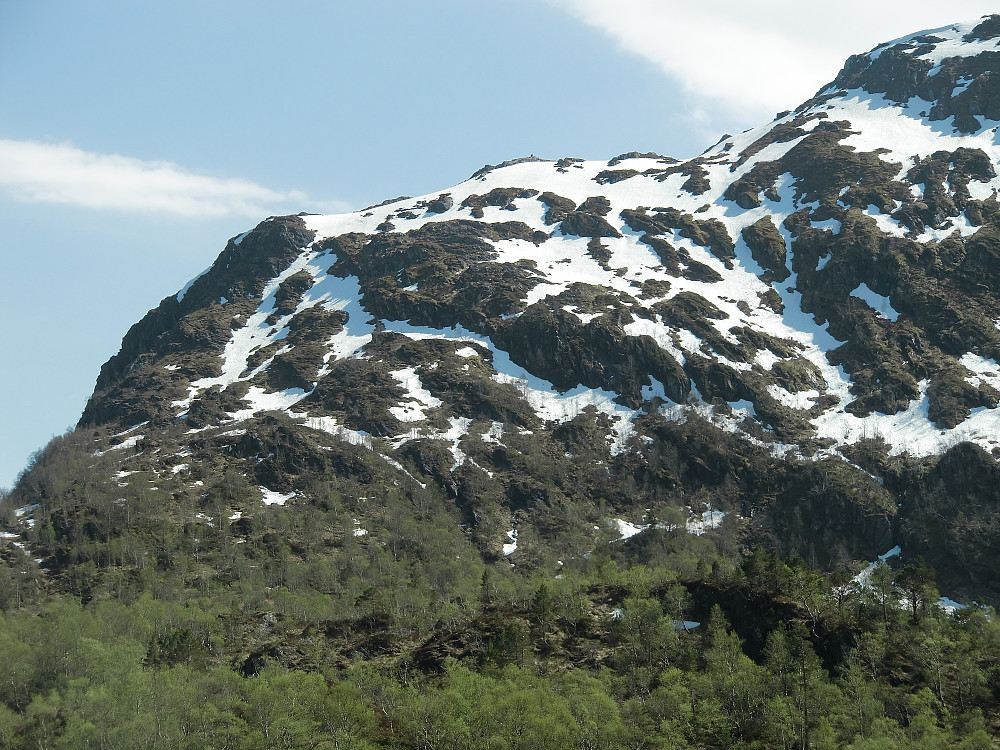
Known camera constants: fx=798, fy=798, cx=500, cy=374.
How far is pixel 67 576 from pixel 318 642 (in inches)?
3214

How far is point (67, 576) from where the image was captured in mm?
164500

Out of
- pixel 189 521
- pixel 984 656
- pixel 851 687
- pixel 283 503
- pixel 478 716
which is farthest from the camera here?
pixel 283 503

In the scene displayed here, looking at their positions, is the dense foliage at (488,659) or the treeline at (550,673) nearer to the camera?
the treeline at (550,673)

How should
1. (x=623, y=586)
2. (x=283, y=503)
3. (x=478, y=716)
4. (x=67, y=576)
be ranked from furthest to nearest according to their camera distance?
(x=283, y=503)
(x=67, y=576)
(x=623, y=586)
(x=478, y=716)

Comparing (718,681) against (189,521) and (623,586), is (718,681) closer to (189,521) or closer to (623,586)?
(623,586)

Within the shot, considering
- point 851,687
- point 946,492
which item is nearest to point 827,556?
point 946,492

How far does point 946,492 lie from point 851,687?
393ft

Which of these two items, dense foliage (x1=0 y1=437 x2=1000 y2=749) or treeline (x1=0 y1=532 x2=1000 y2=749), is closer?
treeline (x1=0 y1=532 x2=1000 y2=749)

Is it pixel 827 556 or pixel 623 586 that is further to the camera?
pixel 827 556

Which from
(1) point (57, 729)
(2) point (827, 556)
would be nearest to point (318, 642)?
(1) point (57, 729)

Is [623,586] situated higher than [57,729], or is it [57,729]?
[623,586]

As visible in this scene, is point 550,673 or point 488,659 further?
point 550,673

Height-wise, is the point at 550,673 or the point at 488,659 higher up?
the point at 488,659

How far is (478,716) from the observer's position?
78.6 m
